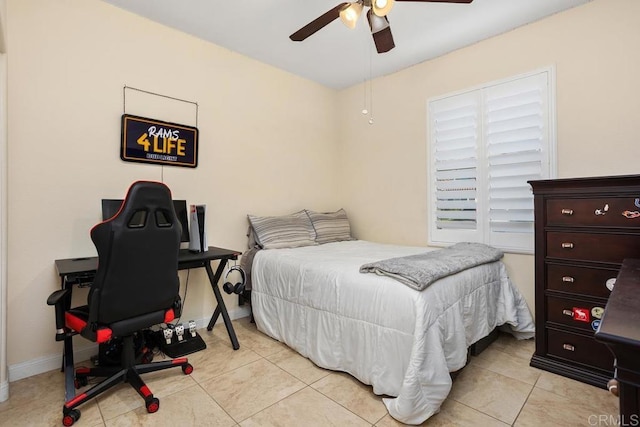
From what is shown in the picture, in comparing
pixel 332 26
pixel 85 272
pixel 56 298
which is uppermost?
pixel 332 26

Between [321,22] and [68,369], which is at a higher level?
[321,22]

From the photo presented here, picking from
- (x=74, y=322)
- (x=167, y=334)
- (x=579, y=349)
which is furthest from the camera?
(x=167, y=334)

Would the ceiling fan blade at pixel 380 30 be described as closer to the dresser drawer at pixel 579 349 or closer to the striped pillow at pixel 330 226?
the striped pillow at pixel 330 226

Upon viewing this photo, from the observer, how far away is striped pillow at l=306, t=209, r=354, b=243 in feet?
11.4

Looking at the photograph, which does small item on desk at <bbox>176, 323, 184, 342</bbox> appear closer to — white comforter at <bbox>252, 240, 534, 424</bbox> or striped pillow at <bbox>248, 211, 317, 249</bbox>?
white comforter at <bbox>252, 240, 534, 424</bbox>

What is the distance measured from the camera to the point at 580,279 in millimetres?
2002

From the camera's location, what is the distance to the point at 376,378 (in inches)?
70.7

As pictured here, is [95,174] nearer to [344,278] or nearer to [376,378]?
[344,278]

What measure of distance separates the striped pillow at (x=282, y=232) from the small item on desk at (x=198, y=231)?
567 mm

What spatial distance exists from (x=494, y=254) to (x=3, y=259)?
336 centimetres

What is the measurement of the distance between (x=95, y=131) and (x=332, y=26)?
2.10 metres

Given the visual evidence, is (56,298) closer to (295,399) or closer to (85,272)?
(85,272)

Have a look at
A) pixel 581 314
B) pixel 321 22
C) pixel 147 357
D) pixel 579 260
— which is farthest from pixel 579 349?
pixel 147 357

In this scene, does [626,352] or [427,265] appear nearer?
[626,352]
